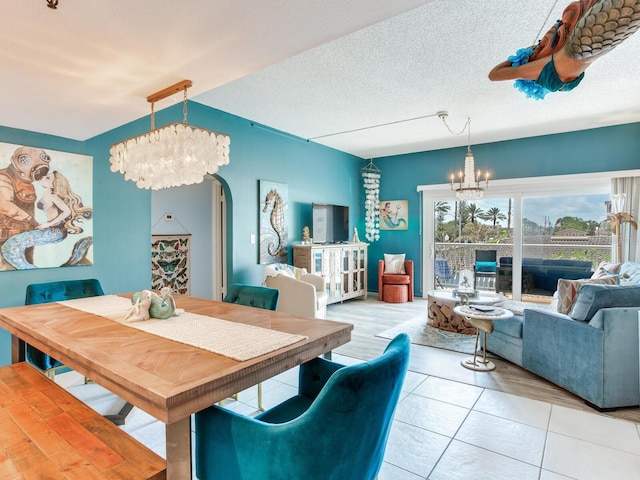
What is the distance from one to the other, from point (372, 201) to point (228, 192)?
3.35 meters

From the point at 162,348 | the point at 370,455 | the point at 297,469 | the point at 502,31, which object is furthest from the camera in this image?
the point at 502,31

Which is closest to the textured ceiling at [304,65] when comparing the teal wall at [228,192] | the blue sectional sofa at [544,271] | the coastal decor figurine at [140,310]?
the teal wall at [228,192]

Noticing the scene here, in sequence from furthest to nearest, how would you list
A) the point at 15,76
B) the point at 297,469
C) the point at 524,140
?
the point at 524,140 < the point at 15,76 < the point at 297,469

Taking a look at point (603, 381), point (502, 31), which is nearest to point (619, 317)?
point (603, 381)

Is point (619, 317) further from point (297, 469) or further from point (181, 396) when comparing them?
point (181, 396)

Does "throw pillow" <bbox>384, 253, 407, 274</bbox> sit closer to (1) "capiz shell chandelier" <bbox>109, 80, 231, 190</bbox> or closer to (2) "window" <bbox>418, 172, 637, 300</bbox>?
(2) "window" <bbox>418, 172, 637, 300</bbox>

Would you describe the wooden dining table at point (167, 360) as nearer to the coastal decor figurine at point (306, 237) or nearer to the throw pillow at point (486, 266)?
the coastal decor figurine at point (306, 237)

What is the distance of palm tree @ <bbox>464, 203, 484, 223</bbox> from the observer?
612 centimetres

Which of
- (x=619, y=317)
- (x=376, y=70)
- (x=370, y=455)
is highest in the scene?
(x=376, y=70)

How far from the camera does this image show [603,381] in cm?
238

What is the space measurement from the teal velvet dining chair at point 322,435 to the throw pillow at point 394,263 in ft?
17.3

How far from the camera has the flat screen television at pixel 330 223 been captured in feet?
18.6

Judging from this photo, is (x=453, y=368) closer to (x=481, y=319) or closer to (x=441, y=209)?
(x=481, y=319)

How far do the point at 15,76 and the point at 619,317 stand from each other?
3780mm
